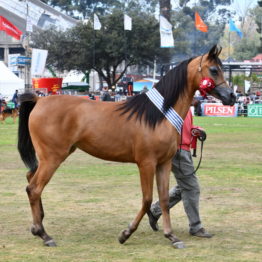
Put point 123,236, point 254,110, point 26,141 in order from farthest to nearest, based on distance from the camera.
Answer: point 254,110
point 26,141
point 123,236

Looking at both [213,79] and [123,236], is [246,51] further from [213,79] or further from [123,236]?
[123,236]

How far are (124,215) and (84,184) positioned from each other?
3.26m

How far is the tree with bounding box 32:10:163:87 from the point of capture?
2608 inches

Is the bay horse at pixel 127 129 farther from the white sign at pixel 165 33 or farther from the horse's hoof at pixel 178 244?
the white sign at pixel 165 33

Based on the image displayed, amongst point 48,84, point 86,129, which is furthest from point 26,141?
point 48,84

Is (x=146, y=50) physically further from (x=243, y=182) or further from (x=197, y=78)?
(x=197, y=78)

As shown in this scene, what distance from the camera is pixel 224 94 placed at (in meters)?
7.98

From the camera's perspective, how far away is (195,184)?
851 centimetres

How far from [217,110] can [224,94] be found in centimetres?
3489

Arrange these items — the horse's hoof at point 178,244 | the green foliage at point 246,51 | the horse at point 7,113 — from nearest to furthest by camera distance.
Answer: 1. the horse's hoof at point 178,244
2. the horse at point 7,113
3. the green foliage at point 246,51

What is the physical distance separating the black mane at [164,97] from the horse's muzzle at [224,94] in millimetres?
377

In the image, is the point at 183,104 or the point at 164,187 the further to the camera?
the point at 183,104

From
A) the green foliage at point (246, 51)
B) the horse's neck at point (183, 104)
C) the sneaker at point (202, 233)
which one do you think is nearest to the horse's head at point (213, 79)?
the horse's neck at point (183, 104)

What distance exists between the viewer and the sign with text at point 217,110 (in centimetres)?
4200
